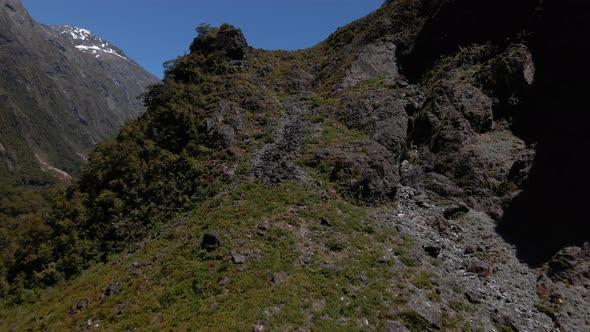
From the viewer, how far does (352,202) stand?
1089 inches

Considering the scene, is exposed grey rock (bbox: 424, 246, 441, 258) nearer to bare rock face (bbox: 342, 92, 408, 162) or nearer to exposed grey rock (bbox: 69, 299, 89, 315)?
bare rock face (bbox: 342, 92, 408, 162)

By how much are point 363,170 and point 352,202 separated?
3.50 metres

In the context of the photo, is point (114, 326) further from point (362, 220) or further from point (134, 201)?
point (362, 220)

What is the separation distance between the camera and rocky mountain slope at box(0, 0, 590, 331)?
18.4m

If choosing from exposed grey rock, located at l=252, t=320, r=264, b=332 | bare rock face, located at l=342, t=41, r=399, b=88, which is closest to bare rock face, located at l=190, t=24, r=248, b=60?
bare rock face, located at l=342, t=41, r=399, b=88

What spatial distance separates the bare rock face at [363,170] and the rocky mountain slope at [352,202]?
210mm

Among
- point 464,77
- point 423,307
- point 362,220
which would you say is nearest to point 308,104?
Answer: point 464,77

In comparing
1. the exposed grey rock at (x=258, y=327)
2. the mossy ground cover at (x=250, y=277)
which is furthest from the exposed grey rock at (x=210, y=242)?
the exposed grey rock at (x=258, y=327)

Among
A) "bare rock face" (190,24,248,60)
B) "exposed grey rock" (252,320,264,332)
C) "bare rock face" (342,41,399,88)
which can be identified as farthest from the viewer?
"bare rock face" (190,24,248,60)

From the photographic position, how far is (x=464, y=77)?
3822 cm

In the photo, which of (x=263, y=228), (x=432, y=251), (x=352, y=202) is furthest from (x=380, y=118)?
(x=263, y=228)

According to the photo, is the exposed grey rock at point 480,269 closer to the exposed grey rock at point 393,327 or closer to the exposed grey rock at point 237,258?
the exposed grey rock at point 393,327

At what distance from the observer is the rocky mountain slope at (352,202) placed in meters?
18.4

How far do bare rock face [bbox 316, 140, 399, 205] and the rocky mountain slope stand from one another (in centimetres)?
21
